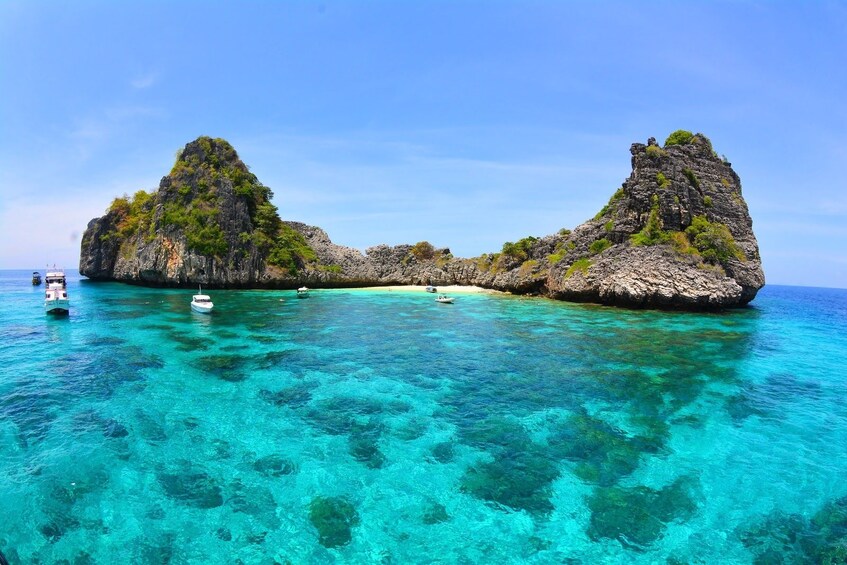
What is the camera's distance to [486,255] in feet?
314

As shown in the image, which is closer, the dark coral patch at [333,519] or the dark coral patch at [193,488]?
the dark coral patch at [333,519]

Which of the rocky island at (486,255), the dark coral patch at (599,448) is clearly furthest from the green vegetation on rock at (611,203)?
the dark coral patch at (599,448)

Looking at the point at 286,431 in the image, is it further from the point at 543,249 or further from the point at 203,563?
the point at 543,249

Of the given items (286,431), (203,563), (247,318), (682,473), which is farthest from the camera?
(247,318)

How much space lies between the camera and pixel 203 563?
382 inches

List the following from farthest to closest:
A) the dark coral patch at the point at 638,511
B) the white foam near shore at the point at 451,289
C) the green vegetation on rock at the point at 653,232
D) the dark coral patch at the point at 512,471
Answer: the white foam near shore at the point at 451,289, the green vegetation on rock at the point at 653,232, the dark coral patch at the point at 512,471, the dark coral patch at the point at 638,511

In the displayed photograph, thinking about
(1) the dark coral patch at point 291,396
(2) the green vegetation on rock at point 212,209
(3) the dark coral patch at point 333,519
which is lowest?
(3) the dark coral patch at point 333,519

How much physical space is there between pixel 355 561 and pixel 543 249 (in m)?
73.2

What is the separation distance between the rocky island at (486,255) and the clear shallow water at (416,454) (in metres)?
25.2

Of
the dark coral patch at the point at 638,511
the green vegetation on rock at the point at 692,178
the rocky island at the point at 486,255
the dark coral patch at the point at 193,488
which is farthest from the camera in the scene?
the green vegetation on rock at the point at 692,178

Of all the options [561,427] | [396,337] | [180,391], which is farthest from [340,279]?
[561,427]

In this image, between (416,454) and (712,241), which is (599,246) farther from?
(416,454)

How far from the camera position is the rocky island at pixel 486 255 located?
55938 mm

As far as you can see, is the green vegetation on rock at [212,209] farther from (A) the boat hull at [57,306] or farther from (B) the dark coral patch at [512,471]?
(B) the dark coral patch at [512,471]
